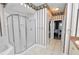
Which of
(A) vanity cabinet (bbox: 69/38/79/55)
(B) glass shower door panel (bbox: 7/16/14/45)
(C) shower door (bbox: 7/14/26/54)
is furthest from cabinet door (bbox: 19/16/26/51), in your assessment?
(A) vanity cabinet (bbox: 69/38/79/55)

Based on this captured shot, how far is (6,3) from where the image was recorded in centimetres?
113

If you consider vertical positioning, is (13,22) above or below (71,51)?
above

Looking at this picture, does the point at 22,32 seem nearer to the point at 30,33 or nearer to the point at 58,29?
the point at 30,33

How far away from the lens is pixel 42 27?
119 cm

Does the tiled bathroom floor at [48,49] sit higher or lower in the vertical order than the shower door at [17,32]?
lower

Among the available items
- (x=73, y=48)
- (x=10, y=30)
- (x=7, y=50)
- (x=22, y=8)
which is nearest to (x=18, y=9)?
(x=22, y=8)

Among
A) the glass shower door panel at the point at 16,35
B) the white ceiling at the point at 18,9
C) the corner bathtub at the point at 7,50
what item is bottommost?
the corner bathtub at the point at 7,50

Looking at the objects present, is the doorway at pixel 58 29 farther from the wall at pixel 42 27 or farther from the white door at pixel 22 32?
the white door at pixel 22 32

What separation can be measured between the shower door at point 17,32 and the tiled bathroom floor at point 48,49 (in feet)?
0.33

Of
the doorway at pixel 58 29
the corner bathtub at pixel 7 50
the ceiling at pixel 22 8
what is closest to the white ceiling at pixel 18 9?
the ceiling at pixel 22 8

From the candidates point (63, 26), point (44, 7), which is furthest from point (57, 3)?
point (63, 26)

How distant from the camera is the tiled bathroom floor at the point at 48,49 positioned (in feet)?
3.84
